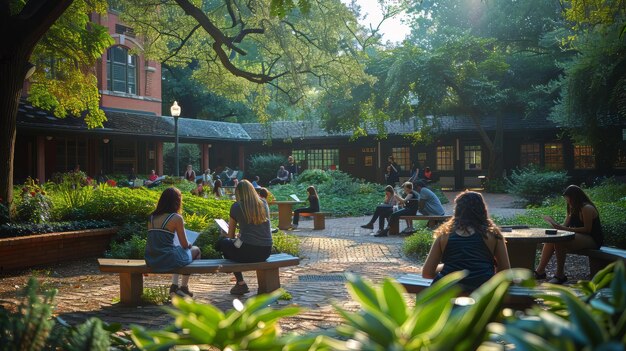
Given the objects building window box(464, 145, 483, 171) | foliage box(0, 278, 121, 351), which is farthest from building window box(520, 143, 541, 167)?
foliage box(0, 278, 121, 351)

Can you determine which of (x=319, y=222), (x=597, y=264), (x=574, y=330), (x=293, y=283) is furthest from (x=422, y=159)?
(x=574, y=330)

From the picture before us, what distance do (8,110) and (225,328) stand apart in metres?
10.1

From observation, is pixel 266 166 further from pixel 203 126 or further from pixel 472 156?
pixel 472 156

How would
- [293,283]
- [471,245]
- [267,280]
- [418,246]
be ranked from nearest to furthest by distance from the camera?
[471,245] < [267,280] < [293,283] < [418,246]

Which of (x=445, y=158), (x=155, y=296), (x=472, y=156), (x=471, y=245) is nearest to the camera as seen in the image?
(x=471, y=245)

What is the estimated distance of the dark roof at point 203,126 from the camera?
23.7 metres

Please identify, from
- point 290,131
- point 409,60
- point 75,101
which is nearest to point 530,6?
point 409,60

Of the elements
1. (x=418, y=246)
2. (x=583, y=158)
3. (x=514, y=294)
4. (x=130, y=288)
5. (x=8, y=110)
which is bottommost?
(x=418, y=246)

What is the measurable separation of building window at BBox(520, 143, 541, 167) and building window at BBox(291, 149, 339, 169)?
10.5 meters

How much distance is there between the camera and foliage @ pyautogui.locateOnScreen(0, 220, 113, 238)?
→ 382 inches

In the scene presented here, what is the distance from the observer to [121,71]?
30.0m

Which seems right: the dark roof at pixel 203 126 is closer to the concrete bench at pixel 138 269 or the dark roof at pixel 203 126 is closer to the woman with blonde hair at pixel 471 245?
the concrete bench at pixel 138 269

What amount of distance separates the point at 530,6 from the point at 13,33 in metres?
26.4

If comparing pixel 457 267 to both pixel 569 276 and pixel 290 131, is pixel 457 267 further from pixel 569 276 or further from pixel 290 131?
pixel 290 131
